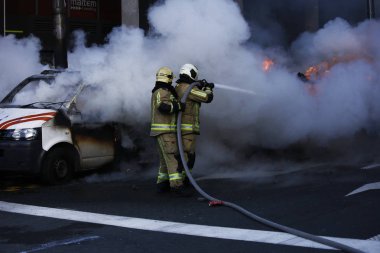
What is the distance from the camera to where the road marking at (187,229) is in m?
5.56

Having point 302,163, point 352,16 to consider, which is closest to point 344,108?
point 302,163

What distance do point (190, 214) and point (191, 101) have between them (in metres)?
2.06

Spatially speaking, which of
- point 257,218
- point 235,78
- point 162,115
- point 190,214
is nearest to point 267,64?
point 235,78

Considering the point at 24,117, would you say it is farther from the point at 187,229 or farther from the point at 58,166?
the point at 187,229

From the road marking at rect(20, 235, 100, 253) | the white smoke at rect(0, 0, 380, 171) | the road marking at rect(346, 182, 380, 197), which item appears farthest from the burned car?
the road marking at rect(346, 182, 380, 197)

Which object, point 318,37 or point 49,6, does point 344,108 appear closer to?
point 318,37

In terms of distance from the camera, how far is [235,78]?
999cm

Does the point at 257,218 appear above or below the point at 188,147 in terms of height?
below

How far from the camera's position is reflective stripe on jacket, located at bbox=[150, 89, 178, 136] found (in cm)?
828

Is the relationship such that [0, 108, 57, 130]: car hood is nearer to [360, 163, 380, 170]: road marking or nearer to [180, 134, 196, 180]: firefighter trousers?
[180, 134, 196, 180]: firefighter trousers

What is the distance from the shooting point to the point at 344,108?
35.5ft

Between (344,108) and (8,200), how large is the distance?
5.64m

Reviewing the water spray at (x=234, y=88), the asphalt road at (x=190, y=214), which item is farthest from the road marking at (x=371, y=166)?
the water spray at (x=234, y=88)

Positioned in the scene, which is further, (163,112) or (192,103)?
(192,103)
